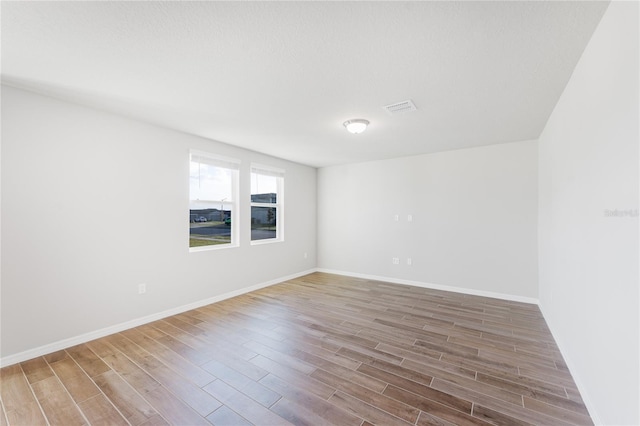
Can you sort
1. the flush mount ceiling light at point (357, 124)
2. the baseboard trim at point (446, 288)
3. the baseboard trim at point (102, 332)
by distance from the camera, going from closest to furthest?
1. the baseboard trim at point (102, 332)
2. the flush mount ceiling light at point (357, 124)
3. the baseboard trim at point (446, 288)

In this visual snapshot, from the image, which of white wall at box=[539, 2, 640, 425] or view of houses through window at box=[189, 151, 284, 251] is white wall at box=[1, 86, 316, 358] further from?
white wall at box=[539, 2, 640, 425]

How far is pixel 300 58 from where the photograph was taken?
1.97m

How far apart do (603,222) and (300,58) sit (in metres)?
2.23

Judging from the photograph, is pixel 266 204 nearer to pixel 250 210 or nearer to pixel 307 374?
pixel 250 210

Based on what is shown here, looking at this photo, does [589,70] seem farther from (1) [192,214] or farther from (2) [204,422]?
(1) [192,214]

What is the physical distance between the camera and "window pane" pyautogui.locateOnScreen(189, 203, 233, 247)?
393cm

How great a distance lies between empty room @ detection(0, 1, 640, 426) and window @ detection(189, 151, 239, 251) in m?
0.03

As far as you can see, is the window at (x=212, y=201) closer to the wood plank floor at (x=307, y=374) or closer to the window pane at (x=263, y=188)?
the window pane at (x=263, y=188)

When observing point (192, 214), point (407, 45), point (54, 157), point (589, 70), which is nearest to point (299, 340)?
point (192, 214)

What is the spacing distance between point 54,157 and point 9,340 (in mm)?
1702

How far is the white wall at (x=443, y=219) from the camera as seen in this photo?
13.5 feet

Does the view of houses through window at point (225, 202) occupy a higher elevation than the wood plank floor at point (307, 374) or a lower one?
higher

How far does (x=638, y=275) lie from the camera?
1.19 m

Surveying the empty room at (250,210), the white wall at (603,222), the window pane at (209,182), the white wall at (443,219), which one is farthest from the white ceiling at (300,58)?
the white wall at (443,219)
